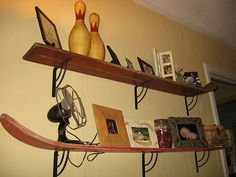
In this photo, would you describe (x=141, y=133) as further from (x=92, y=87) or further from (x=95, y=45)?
(x=95, y=45)

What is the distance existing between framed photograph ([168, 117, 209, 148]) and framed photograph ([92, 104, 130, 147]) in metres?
0.38

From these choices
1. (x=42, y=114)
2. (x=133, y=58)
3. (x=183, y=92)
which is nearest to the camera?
(x=42, y=114)

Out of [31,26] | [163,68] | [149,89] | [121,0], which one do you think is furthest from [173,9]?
[31,26]

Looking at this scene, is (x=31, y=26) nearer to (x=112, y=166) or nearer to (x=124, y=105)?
(x=124, y=105)

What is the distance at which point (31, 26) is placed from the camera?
1194 mm

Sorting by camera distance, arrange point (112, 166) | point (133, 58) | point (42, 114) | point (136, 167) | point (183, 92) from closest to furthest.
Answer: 1. point (42, 114)
2. point (112, 166)
3. point (136, 167)
4. point (133, 58)
5. point (183, 92)

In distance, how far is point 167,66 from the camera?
164cm

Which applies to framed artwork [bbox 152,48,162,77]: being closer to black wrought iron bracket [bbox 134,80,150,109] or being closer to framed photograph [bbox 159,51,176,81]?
framed photograph [bbox 159,51,176,81]

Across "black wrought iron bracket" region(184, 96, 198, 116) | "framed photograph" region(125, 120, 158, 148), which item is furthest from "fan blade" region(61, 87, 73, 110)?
"black wrought iron bracket" region(184, 96, 198, 116)

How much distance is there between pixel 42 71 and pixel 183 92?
1.06 meters

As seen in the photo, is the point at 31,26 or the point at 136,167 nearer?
the point at 31,26

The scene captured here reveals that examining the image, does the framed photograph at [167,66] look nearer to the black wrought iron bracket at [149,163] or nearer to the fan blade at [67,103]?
the black wrought iron bracket at [149,163]

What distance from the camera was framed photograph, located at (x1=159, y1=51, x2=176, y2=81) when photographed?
1605 mm

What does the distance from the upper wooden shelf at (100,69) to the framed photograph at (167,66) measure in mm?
70
